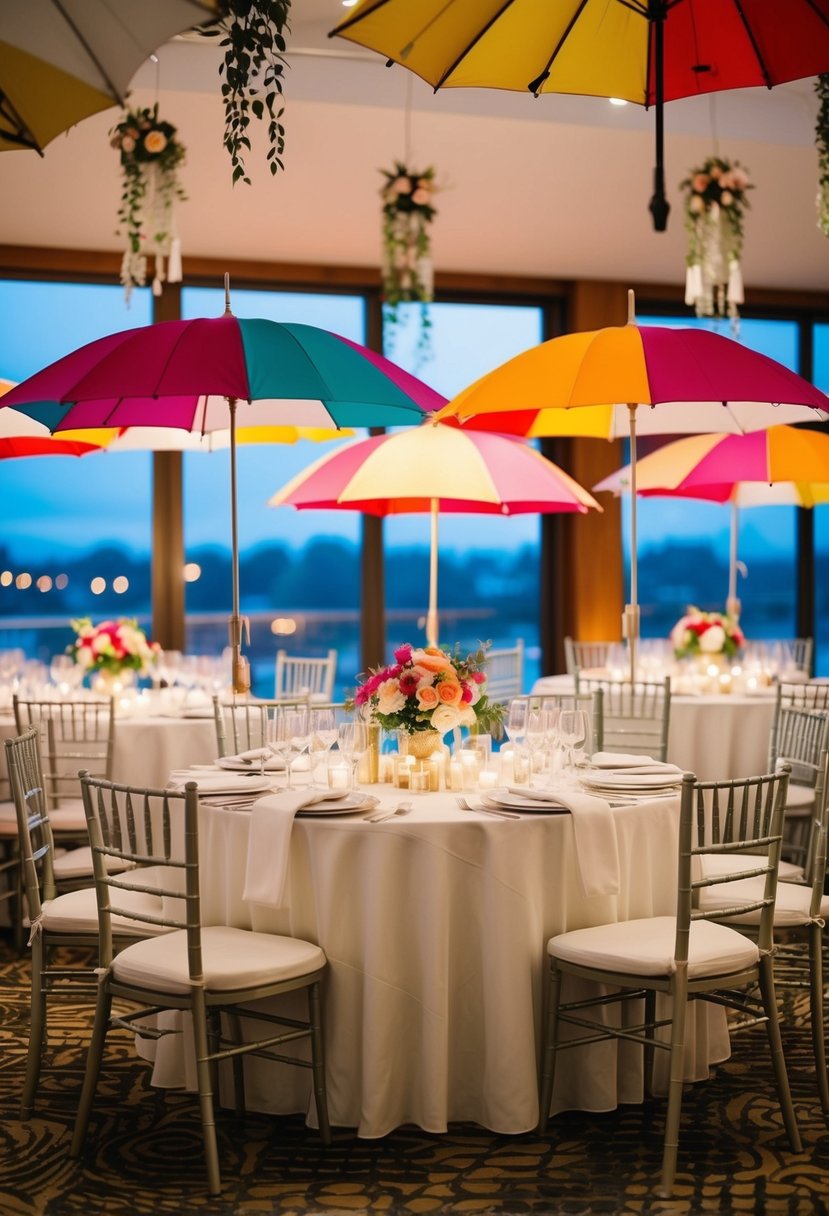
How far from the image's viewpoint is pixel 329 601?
9.61 meters

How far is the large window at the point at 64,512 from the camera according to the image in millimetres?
9016

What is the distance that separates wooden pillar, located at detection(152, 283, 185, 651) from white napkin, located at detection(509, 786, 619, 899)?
5791 millimetres

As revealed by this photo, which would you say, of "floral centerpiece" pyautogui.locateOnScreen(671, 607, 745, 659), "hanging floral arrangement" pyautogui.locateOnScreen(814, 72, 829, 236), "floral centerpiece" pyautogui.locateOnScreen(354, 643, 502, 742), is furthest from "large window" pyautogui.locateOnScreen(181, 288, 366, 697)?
"floral centerpiece" pyautogui.locateOnScreen(354, 643, 502, 742)

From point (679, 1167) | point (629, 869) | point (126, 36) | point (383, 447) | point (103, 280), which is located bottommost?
point (679, 1167)

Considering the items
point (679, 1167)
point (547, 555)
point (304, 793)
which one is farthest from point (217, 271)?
point (679, 1167)

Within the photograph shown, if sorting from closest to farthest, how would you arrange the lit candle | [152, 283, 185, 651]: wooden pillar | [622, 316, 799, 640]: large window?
the lit candle < [152, 283, 185, 651]: wooden pillar < [622, 316, 799, 640]: large window

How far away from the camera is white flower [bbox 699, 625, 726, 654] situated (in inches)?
289

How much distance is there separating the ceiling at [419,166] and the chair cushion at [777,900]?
4.42 m

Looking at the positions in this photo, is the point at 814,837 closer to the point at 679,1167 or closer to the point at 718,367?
the point at 679,1167

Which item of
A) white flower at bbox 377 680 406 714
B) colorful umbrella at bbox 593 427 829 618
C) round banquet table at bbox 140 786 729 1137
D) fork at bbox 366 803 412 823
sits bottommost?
round banquet table at bbox 140 786 729 1137

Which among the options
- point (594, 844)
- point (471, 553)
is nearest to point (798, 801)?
point (594, 844)

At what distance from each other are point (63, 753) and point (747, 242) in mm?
5591

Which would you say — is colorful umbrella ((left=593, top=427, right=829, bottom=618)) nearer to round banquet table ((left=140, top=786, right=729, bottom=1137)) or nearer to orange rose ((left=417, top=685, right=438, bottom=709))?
orange rose ((left=417, top=685, right=438, bottom=709))

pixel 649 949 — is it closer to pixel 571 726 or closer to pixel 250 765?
pixel 571 726
